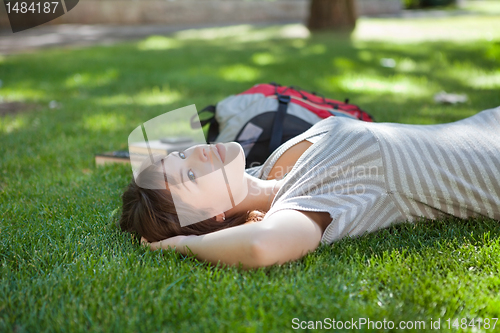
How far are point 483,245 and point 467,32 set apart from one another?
11.1 meters

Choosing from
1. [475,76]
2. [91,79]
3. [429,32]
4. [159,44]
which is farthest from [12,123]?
[429,32]

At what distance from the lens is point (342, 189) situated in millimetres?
2053

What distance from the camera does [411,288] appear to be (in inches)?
66.7

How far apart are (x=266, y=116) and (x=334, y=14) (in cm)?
889

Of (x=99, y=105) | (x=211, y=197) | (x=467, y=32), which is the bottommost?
(x=467, y=32)

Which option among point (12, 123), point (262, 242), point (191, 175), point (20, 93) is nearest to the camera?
point (262, 242)

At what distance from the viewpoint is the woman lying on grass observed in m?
1.98

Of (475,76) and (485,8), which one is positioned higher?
(475,76)

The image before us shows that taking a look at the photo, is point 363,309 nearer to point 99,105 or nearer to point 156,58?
point 99,105

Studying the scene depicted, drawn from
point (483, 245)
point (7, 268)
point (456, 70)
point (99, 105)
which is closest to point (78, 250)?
point (7, 268)

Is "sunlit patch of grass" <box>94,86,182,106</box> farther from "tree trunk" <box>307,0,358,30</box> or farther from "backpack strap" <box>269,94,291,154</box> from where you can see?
"tree trunk" <box>307,0,358,30</box>

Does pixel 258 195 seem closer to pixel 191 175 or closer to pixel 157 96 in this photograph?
pixel 191 175

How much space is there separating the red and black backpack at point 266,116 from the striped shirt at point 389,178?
→ 864 mm

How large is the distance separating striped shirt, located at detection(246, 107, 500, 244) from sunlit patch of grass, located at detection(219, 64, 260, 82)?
4.59 metres
